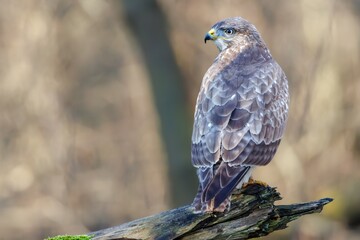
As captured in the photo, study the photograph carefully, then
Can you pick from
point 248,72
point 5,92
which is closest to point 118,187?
point 5,92

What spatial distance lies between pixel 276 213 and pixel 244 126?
82 centimetres

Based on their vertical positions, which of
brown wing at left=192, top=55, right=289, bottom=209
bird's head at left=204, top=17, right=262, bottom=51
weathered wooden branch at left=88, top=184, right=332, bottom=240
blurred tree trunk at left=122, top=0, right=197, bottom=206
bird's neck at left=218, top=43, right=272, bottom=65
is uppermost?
A: blurred tree trunk at left=122, top=0, right=197, bottom=206

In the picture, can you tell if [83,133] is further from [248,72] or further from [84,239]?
[84,239]

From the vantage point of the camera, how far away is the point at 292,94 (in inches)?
A: 596

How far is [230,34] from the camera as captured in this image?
9.19m

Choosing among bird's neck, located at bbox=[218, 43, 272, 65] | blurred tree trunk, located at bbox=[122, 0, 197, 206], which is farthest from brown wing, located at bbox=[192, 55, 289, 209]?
blurred tree trunk, located at bbox=[122, 0, 197, 206]

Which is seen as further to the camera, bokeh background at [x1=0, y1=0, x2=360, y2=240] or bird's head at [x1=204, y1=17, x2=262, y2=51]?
bokeh background at [x1=0, y1=0, x2=360, y2=240]

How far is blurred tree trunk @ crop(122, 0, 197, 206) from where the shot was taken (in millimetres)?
14539

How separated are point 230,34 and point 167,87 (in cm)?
595

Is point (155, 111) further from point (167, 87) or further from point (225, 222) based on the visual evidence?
point (225, 222)

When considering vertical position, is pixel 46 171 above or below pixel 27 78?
below

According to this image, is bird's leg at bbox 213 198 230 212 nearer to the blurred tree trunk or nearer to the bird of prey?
the bird of prey

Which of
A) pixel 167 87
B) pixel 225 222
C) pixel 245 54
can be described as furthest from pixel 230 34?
pixel 167 87

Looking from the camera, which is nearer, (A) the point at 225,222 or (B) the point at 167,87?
(A) the point at 225,222
